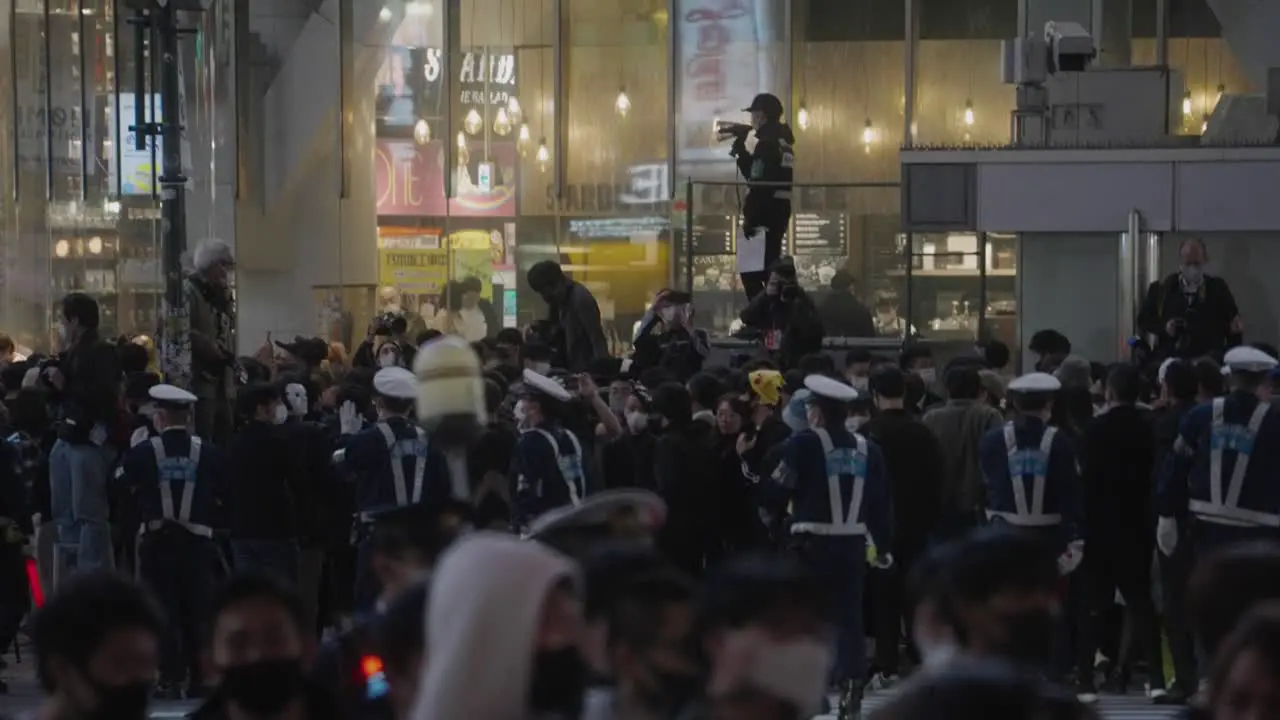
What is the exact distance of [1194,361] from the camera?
1406cm

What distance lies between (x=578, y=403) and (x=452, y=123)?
1593cm

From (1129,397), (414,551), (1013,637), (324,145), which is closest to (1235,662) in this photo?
(1013,637)

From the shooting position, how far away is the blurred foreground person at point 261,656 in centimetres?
596

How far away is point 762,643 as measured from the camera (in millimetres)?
5223

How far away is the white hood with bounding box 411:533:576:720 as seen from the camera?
471 cm

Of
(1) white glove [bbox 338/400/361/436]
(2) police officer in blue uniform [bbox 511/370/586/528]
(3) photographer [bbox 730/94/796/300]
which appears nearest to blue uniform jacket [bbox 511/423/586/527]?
(2) police officer in blue uniform [bbox 511/370/586/528]

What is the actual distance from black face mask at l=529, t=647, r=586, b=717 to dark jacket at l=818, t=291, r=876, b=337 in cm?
1707

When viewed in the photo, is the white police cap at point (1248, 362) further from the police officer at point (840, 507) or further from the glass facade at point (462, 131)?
the glass facade at point (462, 131)

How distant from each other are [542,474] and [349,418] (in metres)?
2.85

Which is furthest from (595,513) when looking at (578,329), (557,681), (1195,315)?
(578,329)

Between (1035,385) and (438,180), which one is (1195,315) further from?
(438,180)

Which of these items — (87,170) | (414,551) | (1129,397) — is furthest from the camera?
(87,170)

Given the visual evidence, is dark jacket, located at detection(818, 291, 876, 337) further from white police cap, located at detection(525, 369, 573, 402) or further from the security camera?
white police cap, located at detection(525, 369, 573, 402)

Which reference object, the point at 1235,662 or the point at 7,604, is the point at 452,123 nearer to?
the point at 7,604
